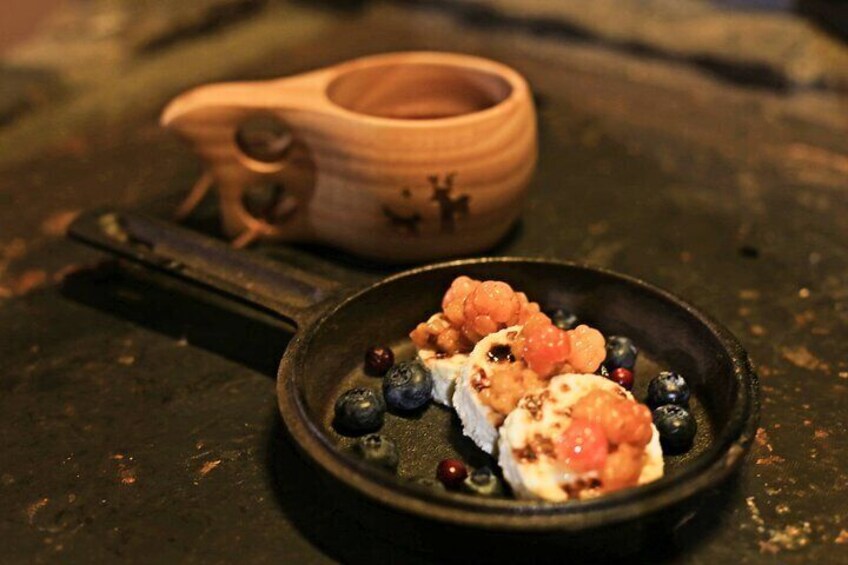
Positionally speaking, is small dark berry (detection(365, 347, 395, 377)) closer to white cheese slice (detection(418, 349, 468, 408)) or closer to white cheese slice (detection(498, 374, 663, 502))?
white cheese slice (detection(418, 349, 468, 408))

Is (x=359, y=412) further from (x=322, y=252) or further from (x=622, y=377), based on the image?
(x=322, y=252)

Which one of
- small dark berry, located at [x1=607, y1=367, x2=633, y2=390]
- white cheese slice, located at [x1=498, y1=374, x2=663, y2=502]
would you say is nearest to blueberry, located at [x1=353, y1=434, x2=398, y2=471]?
white cheese slice, located at [x1=498, y1=374, x2=663, y2=502]

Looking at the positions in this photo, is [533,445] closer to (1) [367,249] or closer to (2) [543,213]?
(1) [367,249]

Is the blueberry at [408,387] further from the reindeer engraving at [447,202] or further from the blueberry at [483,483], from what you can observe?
the reindeer engraving at [447,202]

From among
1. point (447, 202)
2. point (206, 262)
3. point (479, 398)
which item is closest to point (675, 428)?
point (479, 398)

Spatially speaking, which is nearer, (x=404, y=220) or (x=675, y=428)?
(x=675, y=428)

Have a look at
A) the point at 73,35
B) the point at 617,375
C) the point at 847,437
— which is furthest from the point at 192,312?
the point at 73,35
